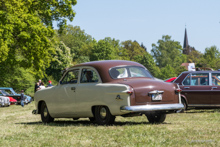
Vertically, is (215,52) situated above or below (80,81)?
above

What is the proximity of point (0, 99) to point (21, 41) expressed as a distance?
19.1 feet

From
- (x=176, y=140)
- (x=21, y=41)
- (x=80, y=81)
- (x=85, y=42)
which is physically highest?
(x=85, y=42)

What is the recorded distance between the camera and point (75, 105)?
1277cm

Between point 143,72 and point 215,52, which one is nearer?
point 143,72

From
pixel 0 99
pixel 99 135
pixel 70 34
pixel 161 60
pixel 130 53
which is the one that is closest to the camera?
pixel 99 135

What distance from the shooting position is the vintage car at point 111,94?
444 inches

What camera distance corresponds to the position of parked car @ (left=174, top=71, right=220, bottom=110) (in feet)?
60.0

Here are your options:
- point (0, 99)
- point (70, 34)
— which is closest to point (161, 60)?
point (70, 34)

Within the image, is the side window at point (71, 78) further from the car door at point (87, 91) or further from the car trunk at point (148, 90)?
the car trunk at point (148, 90)

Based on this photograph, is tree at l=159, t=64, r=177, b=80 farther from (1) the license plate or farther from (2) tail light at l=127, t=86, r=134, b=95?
(2) tail light at l=127, t=86, r=134, b=95

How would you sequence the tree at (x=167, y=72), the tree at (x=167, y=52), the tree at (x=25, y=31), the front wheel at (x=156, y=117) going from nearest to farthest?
the front wheel at (x=156, y=117) < the tree at (x=25, y=31) < the tree at (x=167, y=72) < the tree at (x=167, y=52)

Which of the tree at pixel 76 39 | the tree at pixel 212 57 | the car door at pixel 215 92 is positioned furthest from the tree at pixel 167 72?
the car door at pixel 215 92

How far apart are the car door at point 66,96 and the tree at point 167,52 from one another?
150 m

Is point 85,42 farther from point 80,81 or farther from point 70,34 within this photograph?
point 80,81
